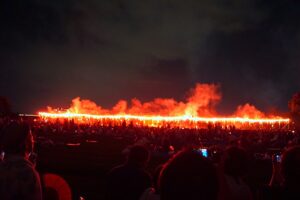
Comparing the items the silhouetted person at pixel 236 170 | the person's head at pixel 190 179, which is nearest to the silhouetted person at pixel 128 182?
the silhouetted person at pixel 236 170

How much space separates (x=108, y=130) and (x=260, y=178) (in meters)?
30.3

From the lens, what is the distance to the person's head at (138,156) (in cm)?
525

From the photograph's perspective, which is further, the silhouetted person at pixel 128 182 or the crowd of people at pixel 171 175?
the silhouetted person at pixel 128 182

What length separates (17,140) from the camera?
374 centimetres

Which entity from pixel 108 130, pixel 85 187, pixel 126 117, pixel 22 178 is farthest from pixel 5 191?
pixel 126 117

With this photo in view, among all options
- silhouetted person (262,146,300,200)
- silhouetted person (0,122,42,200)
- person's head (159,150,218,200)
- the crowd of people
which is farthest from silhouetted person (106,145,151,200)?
person's head (159,150,218,200)

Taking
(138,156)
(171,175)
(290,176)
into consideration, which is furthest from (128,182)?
(171,175)

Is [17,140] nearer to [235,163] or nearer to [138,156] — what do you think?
[138,156]

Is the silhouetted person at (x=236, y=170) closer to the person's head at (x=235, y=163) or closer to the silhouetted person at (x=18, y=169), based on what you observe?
the person's head at (x=235, y=163)

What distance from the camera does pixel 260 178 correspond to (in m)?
14.6

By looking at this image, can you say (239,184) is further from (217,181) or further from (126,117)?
(126,117)

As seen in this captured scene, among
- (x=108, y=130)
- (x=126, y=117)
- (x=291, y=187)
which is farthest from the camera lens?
(x=126, y=117)

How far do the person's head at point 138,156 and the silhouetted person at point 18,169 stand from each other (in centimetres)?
177

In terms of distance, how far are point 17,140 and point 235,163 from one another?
2488 millimetres
